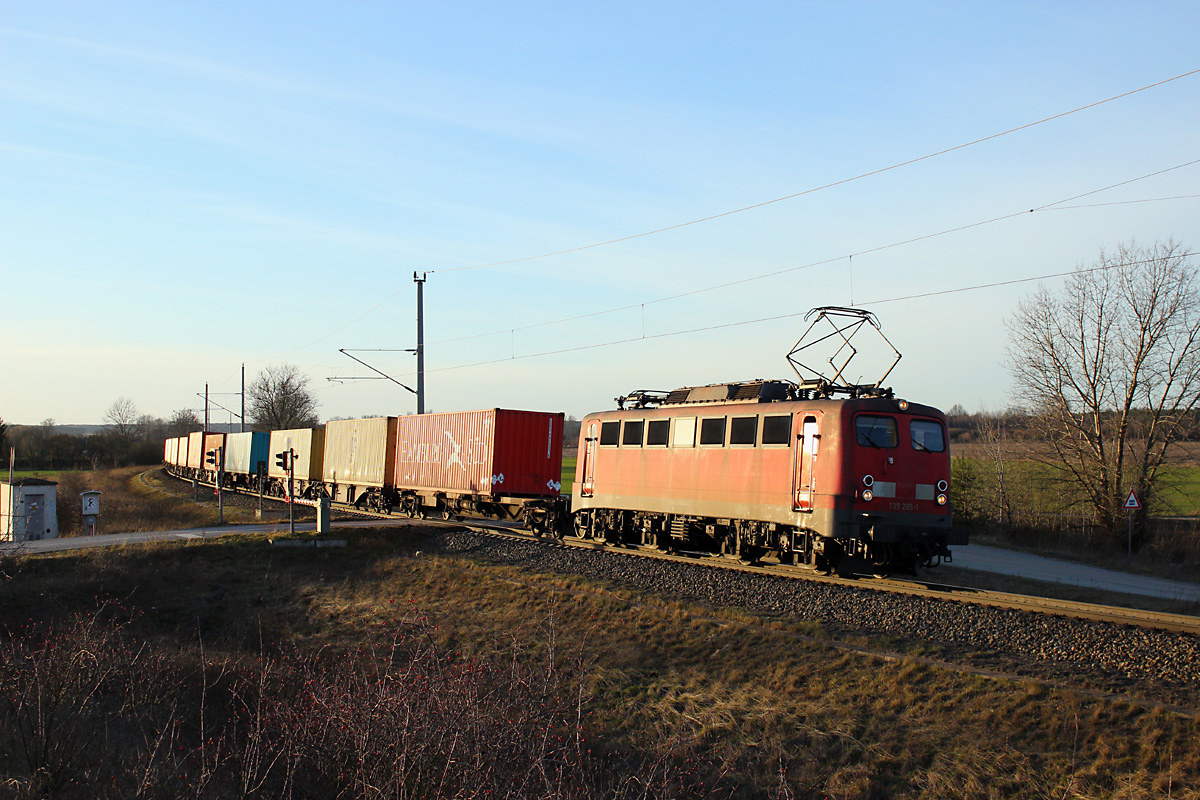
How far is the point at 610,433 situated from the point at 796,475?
580 centimetres

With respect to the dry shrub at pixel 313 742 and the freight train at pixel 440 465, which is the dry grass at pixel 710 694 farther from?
the freight train at pixel 440 465

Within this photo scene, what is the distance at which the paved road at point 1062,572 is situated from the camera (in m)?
18.5

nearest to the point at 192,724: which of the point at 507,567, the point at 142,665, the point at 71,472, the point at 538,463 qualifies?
the point at 142,665

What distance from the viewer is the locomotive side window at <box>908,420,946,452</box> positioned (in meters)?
14.2

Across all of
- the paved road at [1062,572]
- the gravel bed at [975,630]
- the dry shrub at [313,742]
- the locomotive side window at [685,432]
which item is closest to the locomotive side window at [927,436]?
the gravel bed at [975,630]

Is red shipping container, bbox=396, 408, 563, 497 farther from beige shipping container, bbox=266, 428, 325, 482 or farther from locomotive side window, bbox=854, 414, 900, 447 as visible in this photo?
beige shipping container, bbox=266, 428, 325, 482

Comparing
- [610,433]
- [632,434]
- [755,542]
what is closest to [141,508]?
[610,433]

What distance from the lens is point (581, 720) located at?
10141 millimetres

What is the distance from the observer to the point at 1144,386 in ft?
98.1

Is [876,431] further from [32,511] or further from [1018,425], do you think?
[32,511]

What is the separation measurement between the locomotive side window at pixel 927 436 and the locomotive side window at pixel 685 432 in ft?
13.6

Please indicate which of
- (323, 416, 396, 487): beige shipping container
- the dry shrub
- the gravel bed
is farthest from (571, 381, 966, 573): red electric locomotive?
(323, 416, 396, 487): beige shipping container

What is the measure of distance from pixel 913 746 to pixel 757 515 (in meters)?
6.81

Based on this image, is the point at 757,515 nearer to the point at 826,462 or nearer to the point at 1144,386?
the point at 826,462
